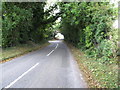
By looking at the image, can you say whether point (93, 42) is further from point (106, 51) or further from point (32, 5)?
point (32, 5)

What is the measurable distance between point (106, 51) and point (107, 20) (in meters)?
2.14

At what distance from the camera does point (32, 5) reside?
60.0 ft

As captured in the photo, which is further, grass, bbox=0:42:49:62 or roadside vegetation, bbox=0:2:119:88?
grass, bbox=0:42:49:62

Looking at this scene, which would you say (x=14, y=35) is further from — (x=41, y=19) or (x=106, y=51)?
(x=106, y=51)

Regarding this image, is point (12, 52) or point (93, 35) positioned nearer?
point (93, 35)

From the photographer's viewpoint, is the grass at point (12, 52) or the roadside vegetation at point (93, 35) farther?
the grass at point (12, 52)

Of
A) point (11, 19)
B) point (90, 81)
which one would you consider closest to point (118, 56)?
point (90, 81)

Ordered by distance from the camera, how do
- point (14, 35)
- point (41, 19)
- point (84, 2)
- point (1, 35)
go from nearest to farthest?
point (84, 2) → point (1, 35) → point (14, 35) → point (41, 19)

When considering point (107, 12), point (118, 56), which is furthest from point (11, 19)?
point (118, 56)

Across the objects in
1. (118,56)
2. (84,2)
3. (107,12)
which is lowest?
(118,56)

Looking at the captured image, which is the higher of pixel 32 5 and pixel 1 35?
pixel 32 5

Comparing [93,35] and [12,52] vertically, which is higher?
[93,35]

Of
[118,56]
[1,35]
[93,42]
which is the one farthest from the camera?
[1,35]

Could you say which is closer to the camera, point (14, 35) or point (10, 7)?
point (10, 7)
